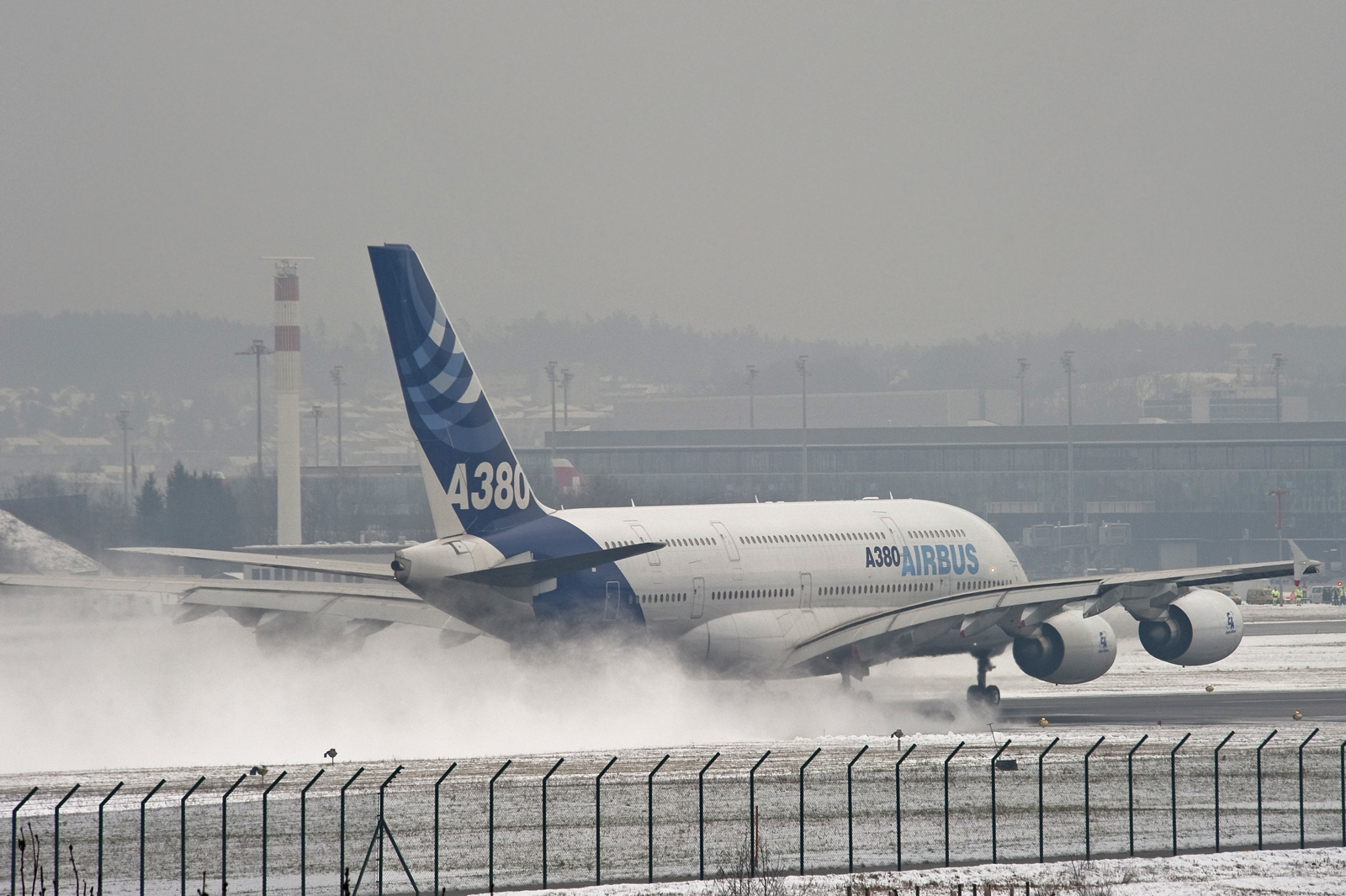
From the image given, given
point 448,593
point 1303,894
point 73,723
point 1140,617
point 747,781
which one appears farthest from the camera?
point 1140,617

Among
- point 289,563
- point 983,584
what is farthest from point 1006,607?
point 289,563

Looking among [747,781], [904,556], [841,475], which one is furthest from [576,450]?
[747,781]

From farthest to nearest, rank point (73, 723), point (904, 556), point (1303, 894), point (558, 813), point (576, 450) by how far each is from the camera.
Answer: point (576, 450)
point (904, 556)
point (73, 723)
point (558, 813)
point (1303, 894)

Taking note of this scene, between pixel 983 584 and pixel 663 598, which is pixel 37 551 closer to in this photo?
pixel 983 584

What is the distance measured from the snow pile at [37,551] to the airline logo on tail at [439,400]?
47179mm

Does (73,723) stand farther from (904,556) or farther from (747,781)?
(904,556)

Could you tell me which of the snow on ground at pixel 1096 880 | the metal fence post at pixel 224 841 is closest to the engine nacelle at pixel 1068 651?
the snow on ground at pixel 1096 880

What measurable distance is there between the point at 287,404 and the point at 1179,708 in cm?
8873

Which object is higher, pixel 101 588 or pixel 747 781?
pixel 101 588

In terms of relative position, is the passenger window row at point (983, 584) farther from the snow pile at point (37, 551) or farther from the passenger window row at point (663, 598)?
the snow pile at point (37, 551)

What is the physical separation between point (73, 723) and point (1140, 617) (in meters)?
25.3

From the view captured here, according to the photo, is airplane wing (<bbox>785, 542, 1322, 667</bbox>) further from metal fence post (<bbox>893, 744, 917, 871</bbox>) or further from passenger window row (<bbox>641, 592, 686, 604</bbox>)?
metal fence post (<bbox>893, 744, 917, 871</bbox>)

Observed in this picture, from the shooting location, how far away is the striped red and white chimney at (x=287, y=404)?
116 metres

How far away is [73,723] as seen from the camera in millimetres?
37844
